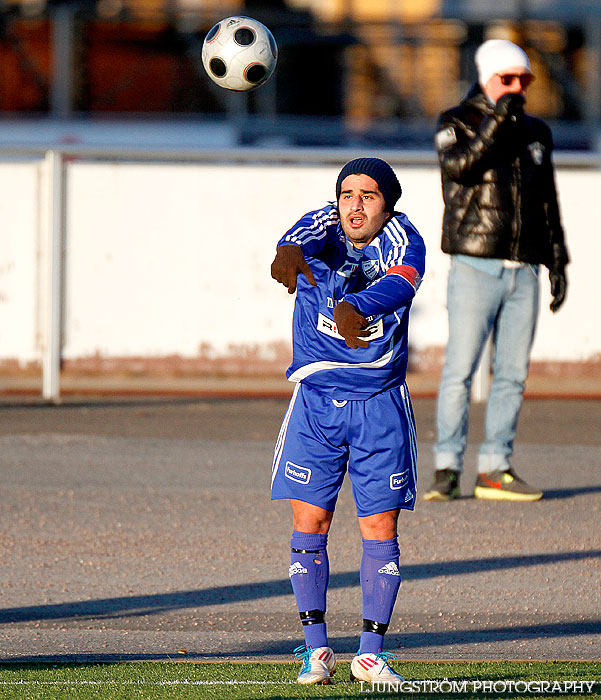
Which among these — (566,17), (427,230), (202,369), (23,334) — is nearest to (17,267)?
(23,334)

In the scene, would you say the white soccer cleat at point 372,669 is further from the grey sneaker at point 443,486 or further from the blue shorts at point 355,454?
the grey sneaker at point 443,486

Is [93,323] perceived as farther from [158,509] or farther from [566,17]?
[566,17]

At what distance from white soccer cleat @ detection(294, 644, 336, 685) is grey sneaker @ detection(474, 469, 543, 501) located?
3194 mm

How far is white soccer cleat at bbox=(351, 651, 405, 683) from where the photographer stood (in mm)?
4109

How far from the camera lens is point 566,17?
1096 inches

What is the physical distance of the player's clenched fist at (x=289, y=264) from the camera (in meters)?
4.18

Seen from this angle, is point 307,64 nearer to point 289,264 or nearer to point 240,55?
point 240,55

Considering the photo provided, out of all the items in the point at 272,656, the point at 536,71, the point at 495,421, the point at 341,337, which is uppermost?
the point at 536,71

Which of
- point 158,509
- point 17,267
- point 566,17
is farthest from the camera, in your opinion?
point 566,17

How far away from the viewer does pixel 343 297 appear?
4281 millimetres

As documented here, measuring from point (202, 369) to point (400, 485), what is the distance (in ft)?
23.7

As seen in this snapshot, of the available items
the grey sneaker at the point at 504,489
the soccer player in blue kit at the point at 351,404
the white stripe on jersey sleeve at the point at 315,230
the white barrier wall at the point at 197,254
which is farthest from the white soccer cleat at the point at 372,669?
the white barrier wall at the point at 197,254

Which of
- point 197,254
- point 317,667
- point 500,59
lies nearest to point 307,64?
point 197,254

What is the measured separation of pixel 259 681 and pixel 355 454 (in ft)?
2.61
